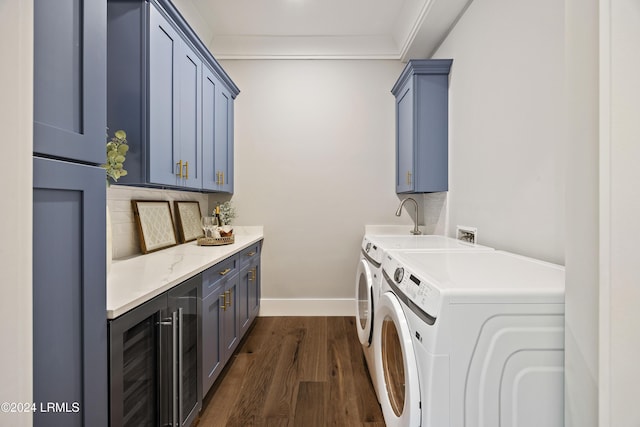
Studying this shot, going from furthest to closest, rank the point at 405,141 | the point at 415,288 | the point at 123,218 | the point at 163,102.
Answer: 1. the point at 405,141
2. the point at 123,218
3. the point at 163,102
4. the point at 415,288

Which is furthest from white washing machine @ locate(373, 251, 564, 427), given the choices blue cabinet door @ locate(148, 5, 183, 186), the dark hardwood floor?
blue cabinet door @ locate(148, 5, 183, 186)

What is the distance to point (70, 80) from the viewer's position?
794mm

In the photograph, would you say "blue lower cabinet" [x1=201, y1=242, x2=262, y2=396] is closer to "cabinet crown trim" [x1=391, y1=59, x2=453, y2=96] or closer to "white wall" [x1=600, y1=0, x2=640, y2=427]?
"white wall" [x1=600, y1=0, x2=640, y2=427]

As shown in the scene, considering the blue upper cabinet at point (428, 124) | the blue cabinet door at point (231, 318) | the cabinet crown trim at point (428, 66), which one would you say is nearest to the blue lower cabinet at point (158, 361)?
the blue cabinet door at point (231, 318)

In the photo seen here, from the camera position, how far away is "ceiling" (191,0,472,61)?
8.27 feet

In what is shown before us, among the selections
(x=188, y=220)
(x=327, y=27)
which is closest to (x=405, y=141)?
(x=327, y=27)

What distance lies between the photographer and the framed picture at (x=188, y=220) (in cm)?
251

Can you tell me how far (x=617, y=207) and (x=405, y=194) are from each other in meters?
2.45

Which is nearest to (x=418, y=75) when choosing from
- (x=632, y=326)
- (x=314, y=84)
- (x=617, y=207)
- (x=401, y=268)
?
(x=314, y=84)

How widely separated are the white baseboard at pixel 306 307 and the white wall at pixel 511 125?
141 centimetres

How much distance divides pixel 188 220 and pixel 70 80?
1.94 meters

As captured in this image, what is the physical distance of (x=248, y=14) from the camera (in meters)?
2.78

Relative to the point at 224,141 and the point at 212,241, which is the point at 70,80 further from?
the point at 224,141

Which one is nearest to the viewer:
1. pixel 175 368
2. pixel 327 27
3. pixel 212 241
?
pixel 175 368
